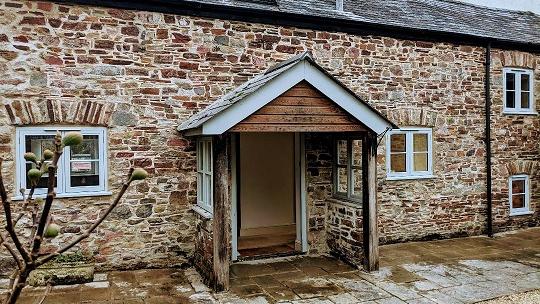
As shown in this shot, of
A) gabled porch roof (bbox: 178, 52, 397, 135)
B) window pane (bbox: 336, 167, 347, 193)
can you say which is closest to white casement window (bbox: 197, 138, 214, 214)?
Result: gabled porch roof (bbox: 178, 52, 397, 135)

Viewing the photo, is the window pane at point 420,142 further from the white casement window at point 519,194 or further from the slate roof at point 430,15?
the white casement window at point 519,194

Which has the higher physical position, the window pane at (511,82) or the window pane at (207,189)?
the window pane at (511,82)

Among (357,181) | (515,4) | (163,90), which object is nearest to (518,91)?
(515,4)

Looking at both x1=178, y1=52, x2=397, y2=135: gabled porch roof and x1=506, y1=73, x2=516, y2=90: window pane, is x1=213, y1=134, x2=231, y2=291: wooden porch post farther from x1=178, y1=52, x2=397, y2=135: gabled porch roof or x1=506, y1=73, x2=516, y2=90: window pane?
x1=506, y1=73, x2=516, y2=90: window pane

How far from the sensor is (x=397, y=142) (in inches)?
362

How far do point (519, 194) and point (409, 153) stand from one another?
12.1ft

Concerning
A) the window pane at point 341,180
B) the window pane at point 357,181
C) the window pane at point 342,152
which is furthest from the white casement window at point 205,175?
the window pane at point 357,181

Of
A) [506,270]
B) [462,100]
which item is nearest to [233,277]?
[506,270]

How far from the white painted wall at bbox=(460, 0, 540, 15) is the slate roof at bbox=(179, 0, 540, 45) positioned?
0.44 metres

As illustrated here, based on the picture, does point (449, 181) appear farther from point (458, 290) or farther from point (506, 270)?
point (458, 290)

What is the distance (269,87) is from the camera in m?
6.08

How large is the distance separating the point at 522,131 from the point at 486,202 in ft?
6.90

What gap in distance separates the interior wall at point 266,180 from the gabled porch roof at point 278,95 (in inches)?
121

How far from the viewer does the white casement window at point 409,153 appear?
9.15 metres
